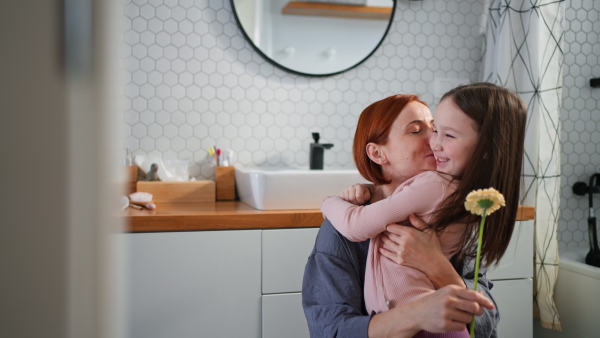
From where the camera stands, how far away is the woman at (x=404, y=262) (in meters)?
0.94

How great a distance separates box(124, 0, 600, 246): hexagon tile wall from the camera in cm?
239

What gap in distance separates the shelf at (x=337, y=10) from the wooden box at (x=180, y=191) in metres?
0.92

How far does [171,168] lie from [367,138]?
4.11ft

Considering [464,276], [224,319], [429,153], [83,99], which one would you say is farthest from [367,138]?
[83,99]

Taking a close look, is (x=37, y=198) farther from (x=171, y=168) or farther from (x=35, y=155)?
(x=171, y=168)

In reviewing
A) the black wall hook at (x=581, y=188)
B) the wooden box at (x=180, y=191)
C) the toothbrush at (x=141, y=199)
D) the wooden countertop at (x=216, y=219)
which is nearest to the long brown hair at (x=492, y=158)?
the wooden countertop at (x=216, y=219)

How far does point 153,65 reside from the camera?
238 centimetres

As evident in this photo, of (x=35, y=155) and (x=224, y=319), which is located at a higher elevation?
(x=35, y=155)

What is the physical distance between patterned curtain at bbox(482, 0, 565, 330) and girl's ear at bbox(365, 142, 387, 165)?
120cm

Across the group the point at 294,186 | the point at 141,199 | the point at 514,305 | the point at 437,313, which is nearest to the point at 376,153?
the point at 437,313

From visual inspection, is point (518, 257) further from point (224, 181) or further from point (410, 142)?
point (224, 181)

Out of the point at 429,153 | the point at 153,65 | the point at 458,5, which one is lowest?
the point at 429,153

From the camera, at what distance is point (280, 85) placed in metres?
2.54

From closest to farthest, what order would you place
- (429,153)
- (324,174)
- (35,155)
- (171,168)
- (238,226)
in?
(35,155), (429,153), (238,226), (324,174), (171,168)
